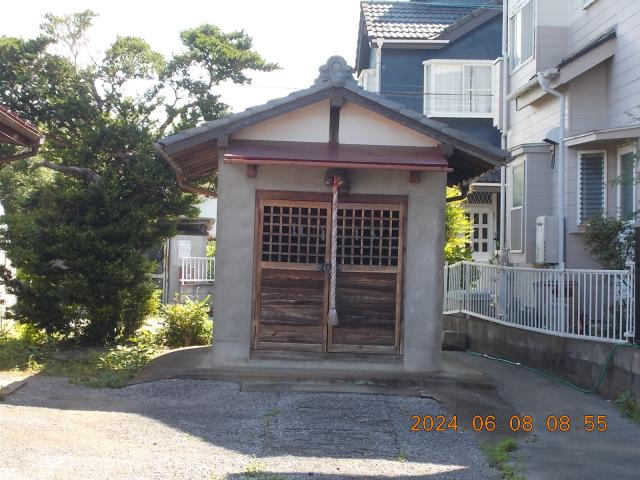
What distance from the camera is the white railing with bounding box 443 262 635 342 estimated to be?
32.6 ft

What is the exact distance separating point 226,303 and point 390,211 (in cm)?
239

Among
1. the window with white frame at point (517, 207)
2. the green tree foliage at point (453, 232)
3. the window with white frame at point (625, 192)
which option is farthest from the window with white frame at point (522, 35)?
the window with white frame at point (625, 192)

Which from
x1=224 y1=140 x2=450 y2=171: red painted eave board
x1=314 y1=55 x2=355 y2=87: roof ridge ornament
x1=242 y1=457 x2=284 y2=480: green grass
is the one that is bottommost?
x1=242 y1=457 x2=284 y2=480: green grass

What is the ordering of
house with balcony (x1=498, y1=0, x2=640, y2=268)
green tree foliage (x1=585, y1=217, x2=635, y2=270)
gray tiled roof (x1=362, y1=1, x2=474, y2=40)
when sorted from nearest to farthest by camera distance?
1. green tree foliage (x1=585, y1=217, x2=635, y2=270)
2. house with balcony (x1=498, y1=0, x2=640, y2=268)
3. gray tiled roof (x1=362, y1=1, x2=474, y2=40)

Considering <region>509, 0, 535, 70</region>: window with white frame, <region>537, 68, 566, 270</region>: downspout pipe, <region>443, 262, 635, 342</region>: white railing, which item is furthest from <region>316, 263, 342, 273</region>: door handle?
<region>509, 0, 535, 70</region>: window with white frame

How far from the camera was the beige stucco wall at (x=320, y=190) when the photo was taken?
9.92 m

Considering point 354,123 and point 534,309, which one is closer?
point 354,123

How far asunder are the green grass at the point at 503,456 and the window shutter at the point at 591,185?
→ 22.9ft

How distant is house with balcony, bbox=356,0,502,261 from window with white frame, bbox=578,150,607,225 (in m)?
8.95

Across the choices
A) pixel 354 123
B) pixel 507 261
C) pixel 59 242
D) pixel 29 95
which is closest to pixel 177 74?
pixel 29 95

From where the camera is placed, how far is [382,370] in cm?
993

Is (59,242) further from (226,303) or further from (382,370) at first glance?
(382,370)

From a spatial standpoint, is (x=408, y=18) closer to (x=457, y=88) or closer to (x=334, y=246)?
(x=457, y=88)

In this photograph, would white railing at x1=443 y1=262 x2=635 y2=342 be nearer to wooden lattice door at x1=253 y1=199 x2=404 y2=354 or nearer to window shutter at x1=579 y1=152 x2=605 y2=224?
window shutter at x1=579 y1=152 x2=605 y2=224
